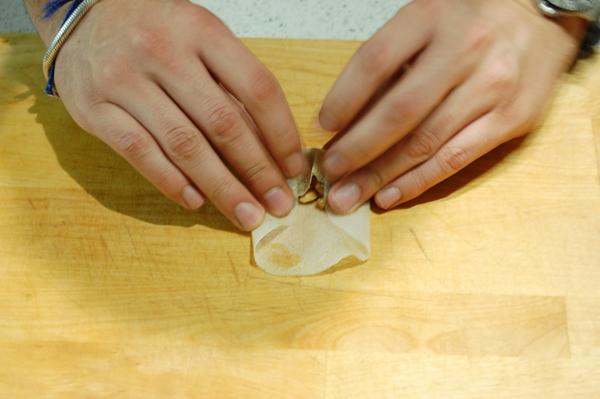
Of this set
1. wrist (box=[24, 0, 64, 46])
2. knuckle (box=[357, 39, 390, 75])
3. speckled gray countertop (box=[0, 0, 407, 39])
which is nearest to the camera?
knuckle (box=[357, 39, 390, 75])

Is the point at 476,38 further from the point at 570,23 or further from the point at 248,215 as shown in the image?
the point at 248,215

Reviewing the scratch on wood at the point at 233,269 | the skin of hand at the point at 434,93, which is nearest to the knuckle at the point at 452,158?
the skin of hand at the point at 434,93

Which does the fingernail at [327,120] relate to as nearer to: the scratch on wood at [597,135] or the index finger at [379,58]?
the index finger at [379,58]

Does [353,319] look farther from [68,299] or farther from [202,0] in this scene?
[202,0]

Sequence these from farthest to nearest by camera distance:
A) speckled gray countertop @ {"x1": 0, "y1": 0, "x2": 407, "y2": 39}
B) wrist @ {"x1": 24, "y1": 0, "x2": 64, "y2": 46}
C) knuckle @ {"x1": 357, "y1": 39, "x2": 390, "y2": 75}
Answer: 1. speckled gray countertop @ {"x1": 0, "y1": 0, "x2": 407, "y2": 39}
2. wrist @ {"x1": 24, "y1": 0, "x2": 64, "y2": 46}
3. knuckle @ {"x1": 357, "y1": 39, "x2": 390, "y2": 75}

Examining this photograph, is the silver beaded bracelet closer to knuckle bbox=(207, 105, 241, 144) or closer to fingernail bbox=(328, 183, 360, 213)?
knuckle bbox=(207, 105, 241, 144)

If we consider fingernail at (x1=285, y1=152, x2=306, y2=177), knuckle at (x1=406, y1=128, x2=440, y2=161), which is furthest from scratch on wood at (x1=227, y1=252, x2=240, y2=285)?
knuckle at (x1=406, y1=128, x2=440, y2=161)

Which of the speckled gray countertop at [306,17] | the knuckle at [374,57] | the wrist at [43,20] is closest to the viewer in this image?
the knuckle at [374,57]
